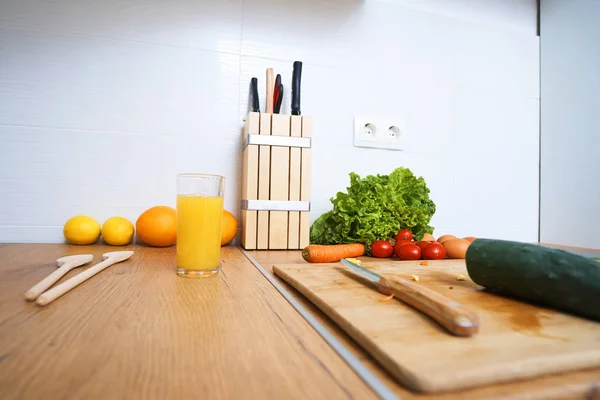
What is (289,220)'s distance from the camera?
1.01 metres

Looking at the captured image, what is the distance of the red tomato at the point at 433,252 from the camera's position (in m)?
0.89

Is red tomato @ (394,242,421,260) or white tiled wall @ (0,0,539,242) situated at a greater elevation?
white tiled wall @ (0,0,539,242)

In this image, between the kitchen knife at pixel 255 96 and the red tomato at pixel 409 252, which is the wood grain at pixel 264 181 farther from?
the red tomato at pixel 409 252

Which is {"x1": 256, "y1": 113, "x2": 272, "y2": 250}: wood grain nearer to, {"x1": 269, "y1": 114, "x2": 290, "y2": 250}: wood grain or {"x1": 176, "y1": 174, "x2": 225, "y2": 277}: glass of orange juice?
{"x1": 269, "y1": 114, "x2": 290, "y2": 250}: wood grain

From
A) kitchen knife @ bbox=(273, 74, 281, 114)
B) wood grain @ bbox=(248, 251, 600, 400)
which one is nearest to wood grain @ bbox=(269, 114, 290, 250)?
kitchen knife @ bbox=(273, 74, 281, 114)

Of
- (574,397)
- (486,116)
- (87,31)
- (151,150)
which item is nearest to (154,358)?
(574,397)

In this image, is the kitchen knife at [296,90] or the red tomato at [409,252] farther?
the kitchen knife at [296,90]

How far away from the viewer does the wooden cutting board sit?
0.27 m

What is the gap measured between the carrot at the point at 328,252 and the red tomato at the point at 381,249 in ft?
0.11

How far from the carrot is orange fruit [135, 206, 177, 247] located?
42 cm

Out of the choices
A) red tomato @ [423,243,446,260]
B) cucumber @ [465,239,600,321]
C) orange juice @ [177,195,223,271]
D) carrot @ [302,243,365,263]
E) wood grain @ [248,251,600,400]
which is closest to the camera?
wood grain @ [248,251,600,400]

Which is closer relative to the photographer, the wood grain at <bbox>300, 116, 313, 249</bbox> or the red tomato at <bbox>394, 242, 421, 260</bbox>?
the red tomato at <bbox>394, 242, 421, 260</bbox>

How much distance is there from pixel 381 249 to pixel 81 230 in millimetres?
848

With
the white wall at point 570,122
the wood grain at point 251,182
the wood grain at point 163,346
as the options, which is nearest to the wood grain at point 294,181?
the wood grain at point 251,182
